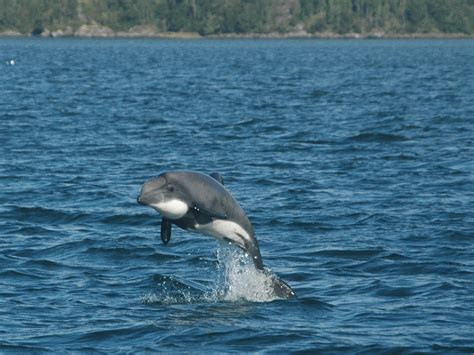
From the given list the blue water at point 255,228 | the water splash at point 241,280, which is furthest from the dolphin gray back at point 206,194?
the blue water at point 255,228

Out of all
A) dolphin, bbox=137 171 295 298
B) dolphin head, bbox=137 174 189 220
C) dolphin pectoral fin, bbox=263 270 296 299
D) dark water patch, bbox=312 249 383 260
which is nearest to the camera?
dolphin head, bbox=137 174 189 220

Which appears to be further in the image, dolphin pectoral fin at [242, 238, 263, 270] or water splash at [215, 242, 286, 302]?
water splash at [215, 242, 286, 302]

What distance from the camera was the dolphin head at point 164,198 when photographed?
14398 mm

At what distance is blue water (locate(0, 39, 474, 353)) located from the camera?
50.8ft

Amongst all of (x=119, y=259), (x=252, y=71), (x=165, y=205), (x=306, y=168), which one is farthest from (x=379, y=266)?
(x=252, y=71)

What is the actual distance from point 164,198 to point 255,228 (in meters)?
8.23

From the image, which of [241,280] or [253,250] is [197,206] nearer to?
[253,250]

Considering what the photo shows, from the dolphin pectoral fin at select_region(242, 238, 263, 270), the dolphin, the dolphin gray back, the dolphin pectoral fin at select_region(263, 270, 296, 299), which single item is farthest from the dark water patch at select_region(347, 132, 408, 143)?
the dolphin gray back

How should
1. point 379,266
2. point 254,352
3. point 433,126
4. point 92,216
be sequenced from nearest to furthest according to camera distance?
1. point 254,352
2. point 379,266
3. point 92,216
4. point 433,126

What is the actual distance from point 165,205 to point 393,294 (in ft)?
14.6

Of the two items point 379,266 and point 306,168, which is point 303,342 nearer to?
point 379,266

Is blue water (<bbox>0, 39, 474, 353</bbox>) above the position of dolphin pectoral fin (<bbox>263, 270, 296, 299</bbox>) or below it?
below

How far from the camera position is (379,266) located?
1922 centimetres

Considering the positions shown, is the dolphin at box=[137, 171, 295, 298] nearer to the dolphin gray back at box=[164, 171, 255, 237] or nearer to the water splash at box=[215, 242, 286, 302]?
the dolphin gray back at box=[164, 171, 255, 237]
